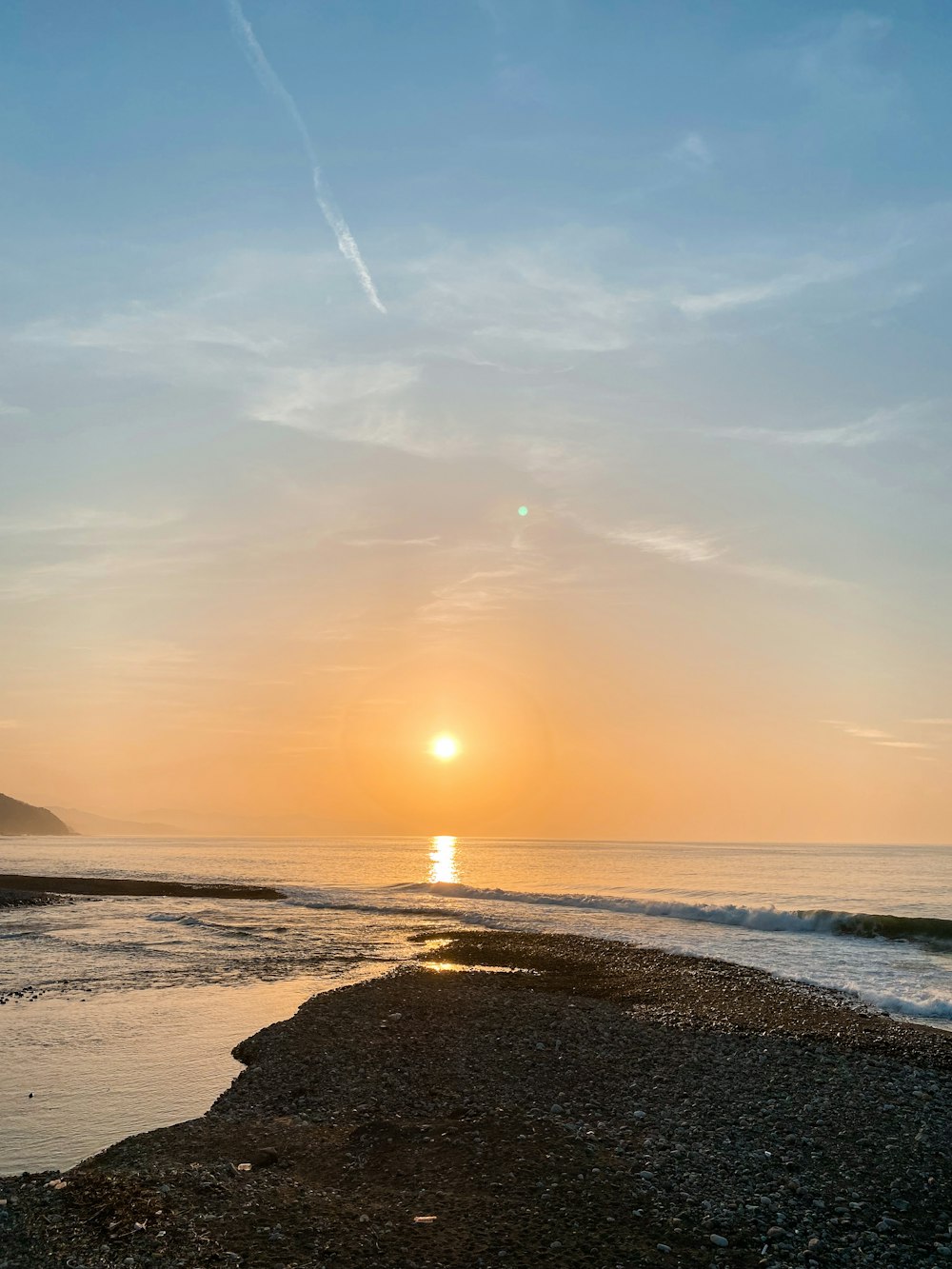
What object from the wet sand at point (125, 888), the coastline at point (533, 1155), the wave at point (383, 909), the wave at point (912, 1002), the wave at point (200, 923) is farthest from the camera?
the wet sand at point (125, 888)

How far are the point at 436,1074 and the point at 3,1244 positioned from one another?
831 centimetres

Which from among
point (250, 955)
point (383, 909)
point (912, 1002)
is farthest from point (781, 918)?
point (250, 955)

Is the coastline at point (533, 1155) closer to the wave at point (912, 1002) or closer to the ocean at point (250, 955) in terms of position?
the ocean at point (250, 955)

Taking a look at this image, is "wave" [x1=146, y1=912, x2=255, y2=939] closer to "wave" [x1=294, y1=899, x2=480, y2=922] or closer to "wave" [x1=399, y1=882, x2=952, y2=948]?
"wave" [x1=294, y1=899, x2=480, y2=922]

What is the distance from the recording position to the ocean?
577 inches

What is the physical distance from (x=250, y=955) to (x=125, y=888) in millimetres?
37285

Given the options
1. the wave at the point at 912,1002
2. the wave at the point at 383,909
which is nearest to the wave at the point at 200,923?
the wave at the point at 383,909

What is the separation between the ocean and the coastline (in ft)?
5.81

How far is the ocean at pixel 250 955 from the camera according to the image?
1466cm

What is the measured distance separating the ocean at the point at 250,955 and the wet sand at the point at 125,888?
314 centimetres

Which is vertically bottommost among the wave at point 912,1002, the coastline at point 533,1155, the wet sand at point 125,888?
the wet sand at point 125,888

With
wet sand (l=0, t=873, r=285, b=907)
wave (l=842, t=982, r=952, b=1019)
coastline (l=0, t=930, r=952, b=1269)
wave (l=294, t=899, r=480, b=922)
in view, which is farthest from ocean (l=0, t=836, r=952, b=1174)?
wet sand (l=0, t=873, r=285, b=907)

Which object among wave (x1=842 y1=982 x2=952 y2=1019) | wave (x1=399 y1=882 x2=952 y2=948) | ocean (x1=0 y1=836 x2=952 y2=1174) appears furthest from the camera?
wave (x1=399 y1=882 x2=952 y2=948)

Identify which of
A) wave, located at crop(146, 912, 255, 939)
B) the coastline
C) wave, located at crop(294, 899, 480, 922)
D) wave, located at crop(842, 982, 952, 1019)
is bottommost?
wave, located at crop(294, 899, 480, 922)
